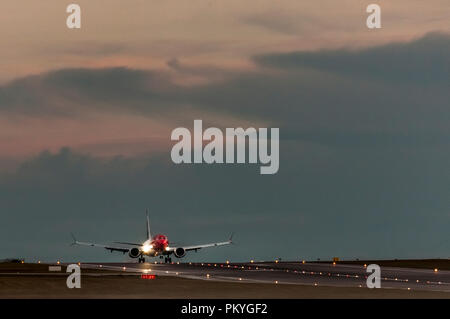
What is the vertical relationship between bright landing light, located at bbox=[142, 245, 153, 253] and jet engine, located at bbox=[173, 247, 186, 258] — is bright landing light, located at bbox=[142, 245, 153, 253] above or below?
above

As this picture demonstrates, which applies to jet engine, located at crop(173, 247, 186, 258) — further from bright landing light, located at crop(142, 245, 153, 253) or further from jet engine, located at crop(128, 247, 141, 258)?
jet engine, located at crop(128, 247, 141, 258)

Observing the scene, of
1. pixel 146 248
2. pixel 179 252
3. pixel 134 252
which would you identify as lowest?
pixel 179 252

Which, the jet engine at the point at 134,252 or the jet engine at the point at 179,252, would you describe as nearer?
the jet engine at the point at 134,252

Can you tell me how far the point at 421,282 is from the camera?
258ft

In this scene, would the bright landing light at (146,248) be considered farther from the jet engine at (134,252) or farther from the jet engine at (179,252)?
the jet engine at (179,252)

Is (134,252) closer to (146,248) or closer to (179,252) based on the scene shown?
(146,248)

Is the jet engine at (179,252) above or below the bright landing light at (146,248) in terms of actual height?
below

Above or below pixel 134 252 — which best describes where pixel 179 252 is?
below

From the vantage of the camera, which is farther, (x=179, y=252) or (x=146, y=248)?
(x=179, y=252)

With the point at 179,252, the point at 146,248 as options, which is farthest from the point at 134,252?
the point at 179,252

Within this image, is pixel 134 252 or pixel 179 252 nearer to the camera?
pixel 134 252
